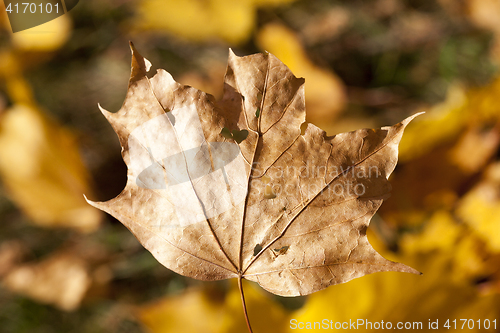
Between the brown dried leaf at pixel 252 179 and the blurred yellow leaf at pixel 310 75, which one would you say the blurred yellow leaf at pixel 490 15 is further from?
the brown dried leaf at pixel 252 179

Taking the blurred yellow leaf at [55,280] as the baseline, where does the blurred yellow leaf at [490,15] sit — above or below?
above

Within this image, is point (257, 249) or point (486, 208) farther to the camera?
point (486, 208)

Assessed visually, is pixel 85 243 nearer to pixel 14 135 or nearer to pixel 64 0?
pixel 14 135

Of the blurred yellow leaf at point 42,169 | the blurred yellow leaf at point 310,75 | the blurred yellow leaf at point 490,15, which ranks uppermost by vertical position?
the blurred yellow leaf at point 490,15

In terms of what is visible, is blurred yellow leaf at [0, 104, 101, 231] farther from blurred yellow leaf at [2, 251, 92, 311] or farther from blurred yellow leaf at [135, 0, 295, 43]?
blurred yellow leaf at [135, 0, 295, 43]

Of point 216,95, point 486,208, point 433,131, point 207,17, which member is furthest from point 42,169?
point 486,208

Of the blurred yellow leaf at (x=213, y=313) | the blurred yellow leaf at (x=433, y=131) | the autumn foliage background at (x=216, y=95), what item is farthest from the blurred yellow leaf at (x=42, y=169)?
the blurred yellow leaf at (x=433, y=131)

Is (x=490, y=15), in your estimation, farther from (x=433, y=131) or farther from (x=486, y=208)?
(x=486, y=208)
